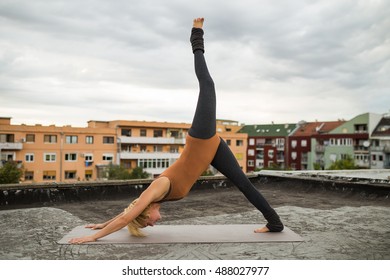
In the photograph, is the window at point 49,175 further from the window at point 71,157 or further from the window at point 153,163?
the window at point 153,163

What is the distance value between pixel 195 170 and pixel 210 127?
629mm

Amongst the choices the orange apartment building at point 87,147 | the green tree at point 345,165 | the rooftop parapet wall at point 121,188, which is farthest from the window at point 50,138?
the green tree at point 345,165

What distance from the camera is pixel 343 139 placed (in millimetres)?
50656

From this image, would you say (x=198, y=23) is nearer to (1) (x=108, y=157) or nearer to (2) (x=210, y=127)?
(2) (x=210, y=127)

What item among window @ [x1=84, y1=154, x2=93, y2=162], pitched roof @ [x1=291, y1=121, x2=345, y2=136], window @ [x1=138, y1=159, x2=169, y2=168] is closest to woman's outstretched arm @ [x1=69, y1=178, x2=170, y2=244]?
window @ [x1=84, y1=154, x2=93, y2=162]

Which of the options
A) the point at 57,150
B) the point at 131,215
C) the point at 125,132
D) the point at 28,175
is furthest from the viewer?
the point at 125,132

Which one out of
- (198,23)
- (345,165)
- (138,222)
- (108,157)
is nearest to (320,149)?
(345,165)

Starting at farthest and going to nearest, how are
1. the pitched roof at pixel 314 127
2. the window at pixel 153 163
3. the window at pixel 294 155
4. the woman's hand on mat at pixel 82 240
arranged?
the window at pixel 294 155
the pitched roof at pixel 314 127
the window at pixel 153 163
the woman's hand on mat at pixel 82 240

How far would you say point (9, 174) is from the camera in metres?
30.5

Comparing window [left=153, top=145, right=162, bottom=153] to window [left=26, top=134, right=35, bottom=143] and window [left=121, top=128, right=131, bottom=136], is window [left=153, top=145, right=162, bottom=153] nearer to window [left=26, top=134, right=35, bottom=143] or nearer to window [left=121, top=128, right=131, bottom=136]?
window [left=121, top=128, right=131, bottom=136]

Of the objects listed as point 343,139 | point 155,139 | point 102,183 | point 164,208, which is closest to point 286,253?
point 164,208

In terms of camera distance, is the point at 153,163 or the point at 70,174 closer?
the point at 70,174

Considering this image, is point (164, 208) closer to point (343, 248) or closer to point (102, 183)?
point (102, 183)

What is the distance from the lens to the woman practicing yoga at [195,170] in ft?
15.8
